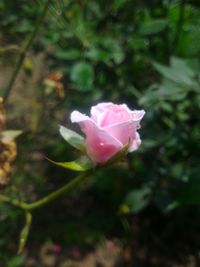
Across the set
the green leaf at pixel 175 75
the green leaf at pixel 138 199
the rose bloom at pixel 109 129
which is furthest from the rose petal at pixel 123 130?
the green leaf at pixel 138 199

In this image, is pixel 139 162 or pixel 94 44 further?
pixel 139 162

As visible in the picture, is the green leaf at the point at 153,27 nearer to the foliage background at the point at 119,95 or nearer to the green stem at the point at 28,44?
the foliage background at the point at 119,95

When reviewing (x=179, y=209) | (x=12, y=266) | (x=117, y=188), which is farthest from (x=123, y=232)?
(x=12, y=266)

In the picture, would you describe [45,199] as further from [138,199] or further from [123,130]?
[138,199]

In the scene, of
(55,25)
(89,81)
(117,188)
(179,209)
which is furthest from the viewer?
(117,188)

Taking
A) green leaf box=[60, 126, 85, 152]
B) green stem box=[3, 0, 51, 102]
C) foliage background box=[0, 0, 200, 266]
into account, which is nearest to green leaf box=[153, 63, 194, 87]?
foliage background box=[0, 0, 200, 266]

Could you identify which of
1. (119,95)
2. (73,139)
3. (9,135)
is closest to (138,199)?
(119,95)

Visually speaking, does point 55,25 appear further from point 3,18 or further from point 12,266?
point 12,266
